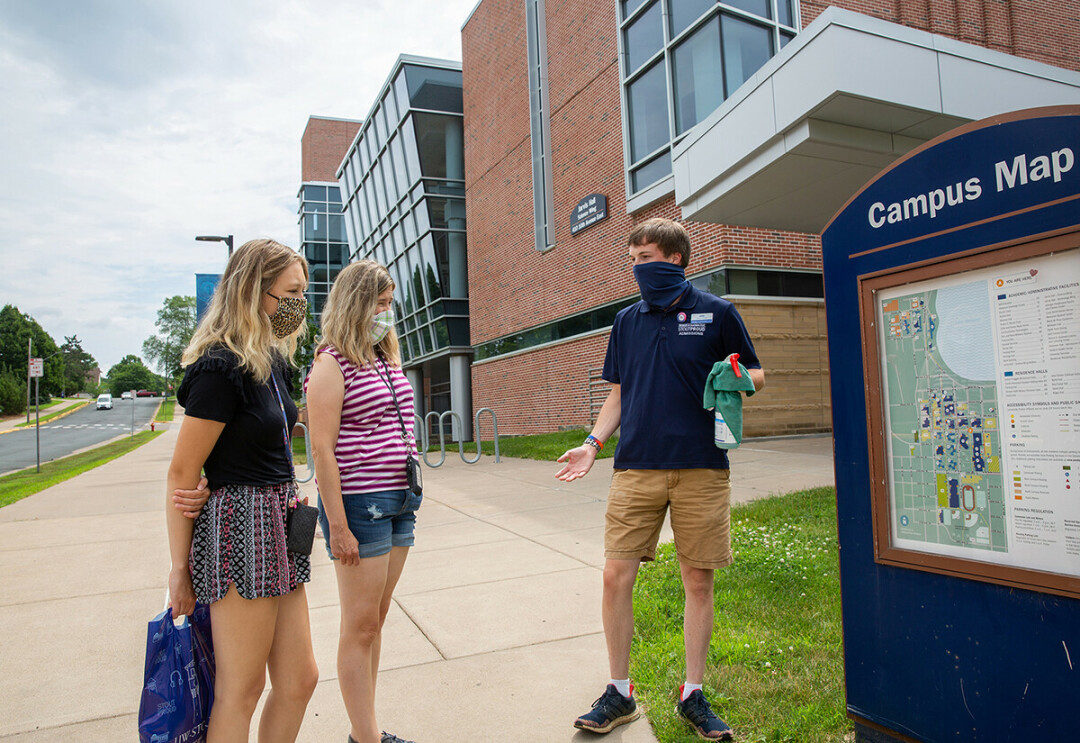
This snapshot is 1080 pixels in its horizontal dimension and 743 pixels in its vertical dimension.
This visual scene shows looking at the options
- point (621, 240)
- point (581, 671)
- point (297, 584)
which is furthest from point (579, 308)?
point (297, 584)

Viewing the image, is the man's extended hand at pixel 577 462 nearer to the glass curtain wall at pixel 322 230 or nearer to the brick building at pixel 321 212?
the brick building at pixel 321 212

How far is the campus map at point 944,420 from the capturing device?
2055 millimetres

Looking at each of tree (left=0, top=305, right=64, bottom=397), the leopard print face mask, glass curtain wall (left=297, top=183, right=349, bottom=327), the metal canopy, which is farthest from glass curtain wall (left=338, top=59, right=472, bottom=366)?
tree (left=0, top=305, right=64, bottom=397)

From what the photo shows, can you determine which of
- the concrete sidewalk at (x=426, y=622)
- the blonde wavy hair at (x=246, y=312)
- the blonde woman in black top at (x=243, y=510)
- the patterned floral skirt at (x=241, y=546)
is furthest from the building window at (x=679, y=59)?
the patterned floral skirt at (x=241, y=546)

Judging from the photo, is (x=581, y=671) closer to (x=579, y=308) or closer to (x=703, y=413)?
(x=703, y=413)

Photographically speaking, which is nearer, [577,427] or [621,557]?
[621,557]

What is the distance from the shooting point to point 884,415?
234 cm

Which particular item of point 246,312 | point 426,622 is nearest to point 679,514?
point 246,312

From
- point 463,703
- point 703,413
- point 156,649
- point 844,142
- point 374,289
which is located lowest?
point 463,703

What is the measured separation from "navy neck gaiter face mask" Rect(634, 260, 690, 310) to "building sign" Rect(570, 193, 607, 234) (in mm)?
13240

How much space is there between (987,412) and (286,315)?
2186mm

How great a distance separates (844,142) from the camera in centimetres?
845

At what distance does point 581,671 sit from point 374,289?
2.11 metres

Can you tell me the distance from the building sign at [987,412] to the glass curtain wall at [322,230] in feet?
151
